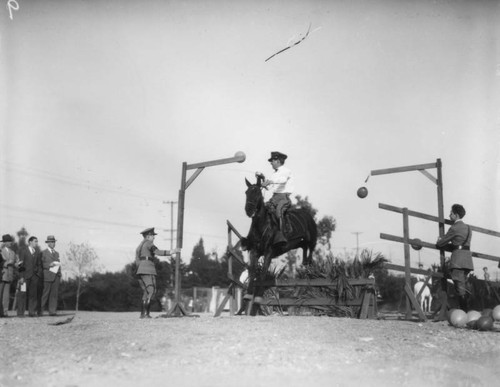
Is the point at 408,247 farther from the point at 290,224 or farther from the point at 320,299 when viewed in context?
the point at 290,224

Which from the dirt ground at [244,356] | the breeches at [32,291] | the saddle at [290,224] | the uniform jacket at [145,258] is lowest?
the dirt ground at [244,356]

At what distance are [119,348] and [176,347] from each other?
654 mm

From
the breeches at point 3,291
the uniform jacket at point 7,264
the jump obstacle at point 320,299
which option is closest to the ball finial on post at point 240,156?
the jump obstacle at point 320,299

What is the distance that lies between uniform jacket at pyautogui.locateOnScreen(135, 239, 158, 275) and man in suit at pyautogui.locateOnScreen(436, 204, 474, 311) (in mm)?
6275

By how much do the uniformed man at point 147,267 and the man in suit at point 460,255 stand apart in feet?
19.3

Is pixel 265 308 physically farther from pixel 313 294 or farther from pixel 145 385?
pixel 145 385

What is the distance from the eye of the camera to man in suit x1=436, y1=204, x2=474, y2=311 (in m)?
11.6

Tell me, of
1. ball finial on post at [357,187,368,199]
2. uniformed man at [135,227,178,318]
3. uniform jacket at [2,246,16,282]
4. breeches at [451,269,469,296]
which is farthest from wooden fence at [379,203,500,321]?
uniform jacket at [2,246,16,282]

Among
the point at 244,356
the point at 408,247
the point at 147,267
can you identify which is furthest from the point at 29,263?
the point at 244,356

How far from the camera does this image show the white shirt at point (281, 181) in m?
12.4

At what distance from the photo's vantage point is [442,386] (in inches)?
206

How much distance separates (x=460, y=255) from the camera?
458 inches

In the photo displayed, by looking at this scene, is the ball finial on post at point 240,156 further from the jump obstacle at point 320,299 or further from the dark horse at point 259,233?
the jump obstacle at point 320,299

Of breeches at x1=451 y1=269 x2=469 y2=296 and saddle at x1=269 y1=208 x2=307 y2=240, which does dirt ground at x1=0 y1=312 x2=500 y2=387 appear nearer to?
breeches at x1=451 y1=269 x2=469 y2=296
